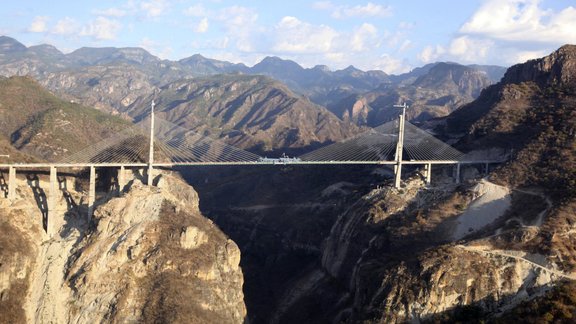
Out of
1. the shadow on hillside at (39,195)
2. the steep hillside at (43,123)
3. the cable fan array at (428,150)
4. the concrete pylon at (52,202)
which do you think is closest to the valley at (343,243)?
the concrete pylon at (52,202)

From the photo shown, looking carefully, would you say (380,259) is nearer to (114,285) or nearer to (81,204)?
(114,285)

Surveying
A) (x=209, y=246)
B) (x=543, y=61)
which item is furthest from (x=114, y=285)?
(x=543, y=61)

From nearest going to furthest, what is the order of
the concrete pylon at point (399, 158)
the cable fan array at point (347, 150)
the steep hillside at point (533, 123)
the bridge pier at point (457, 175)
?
the steep hillside at point (533, 123) < the cable fan array at point (347, 150) < the concrete pylon at point (399, 158) < the bridge pier at point (457, 175)

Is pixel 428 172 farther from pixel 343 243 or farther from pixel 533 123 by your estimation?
pixel 343 243

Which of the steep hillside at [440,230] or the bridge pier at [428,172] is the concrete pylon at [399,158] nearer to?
the steep hillside at [440,230]

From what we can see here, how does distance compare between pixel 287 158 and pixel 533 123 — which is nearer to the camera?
pixel 533 123

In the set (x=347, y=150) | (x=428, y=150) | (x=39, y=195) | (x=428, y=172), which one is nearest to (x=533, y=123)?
(x=428, y=150)

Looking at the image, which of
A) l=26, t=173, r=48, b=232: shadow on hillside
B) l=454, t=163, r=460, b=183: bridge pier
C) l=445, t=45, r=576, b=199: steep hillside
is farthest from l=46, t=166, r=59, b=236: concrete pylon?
l=454, t=163, r=460, b=183: bridge pier
